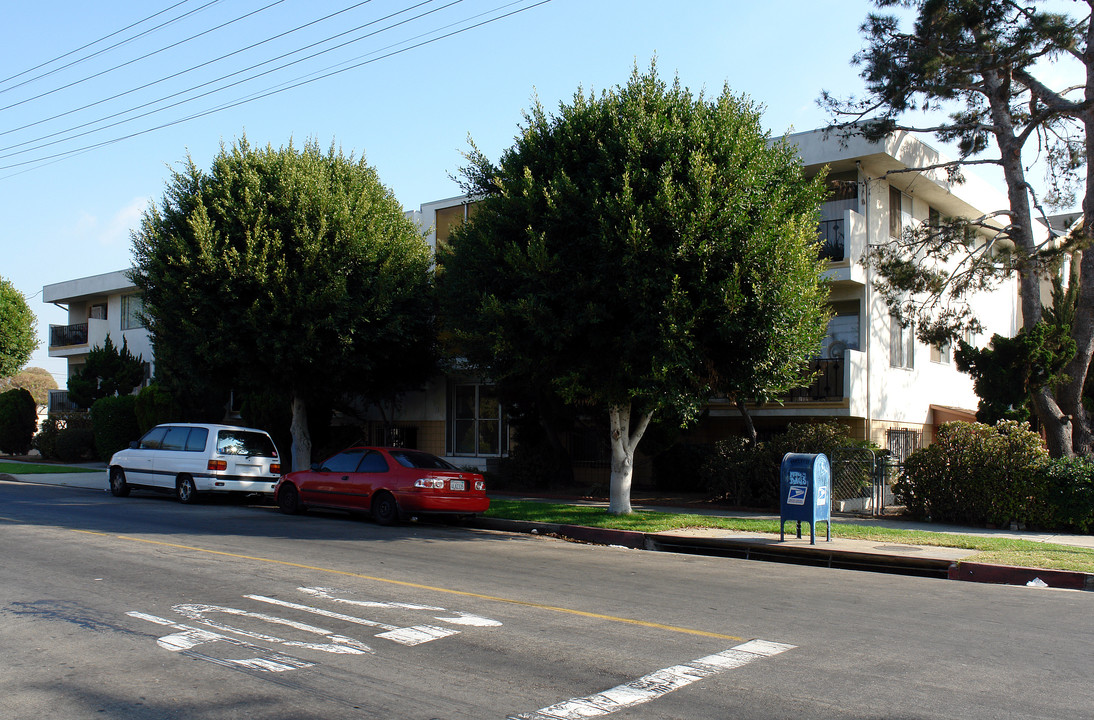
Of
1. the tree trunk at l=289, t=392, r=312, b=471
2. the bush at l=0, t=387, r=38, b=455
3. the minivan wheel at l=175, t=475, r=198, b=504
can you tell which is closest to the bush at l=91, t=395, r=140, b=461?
the bush at l=0, t=387, r=38, b=455

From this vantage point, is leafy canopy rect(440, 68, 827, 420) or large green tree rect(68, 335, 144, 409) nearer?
leafy canopy rect(440, 68, 827, 420)

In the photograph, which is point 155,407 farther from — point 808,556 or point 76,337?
point 808,556

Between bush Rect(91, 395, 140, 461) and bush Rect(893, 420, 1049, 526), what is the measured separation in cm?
2547

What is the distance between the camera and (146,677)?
18.5 ft

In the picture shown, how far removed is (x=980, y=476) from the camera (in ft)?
49.5

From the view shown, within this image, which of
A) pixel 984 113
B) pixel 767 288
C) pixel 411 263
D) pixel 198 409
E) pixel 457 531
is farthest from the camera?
pixel 198 409

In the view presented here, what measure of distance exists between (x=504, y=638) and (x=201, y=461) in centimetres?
1305

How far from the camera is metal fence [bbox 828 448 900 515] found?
668 inches

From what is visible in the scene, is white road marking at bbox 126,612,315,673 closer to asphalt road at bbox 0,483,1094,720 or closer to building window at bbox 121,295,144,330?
asphalt road at bbox 0,483,1094,720

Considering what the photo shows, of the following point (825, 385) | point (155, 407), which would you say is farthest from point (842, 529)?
point (155, 407)

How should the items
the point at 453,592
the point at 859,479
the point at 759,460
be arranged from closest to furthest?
the point at 453,592, the point at 859,479, the point at 759,460

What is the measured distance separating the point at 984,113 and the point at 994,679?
16469mm

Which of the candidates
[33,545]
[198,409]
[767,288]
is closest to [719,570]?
[767,288]

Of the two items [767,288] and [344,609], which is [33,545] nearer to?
[344,609]
